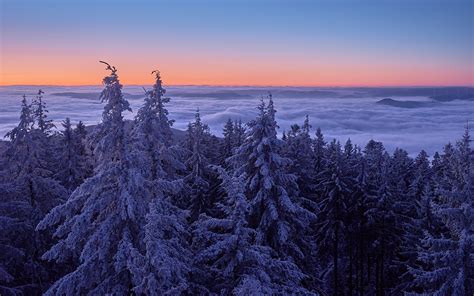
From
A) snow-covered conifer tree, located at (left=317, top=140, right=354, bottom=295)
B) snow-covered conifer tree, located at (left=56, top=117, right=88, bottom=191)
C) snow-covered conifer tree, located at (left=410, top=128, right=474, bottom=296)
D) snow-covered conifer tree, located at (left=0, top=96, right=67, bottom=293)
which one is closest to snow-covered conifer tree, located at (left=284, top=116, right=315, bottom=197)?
snow-covered conifer tree, located at (left=317, top=140, right=354, bottom=295)

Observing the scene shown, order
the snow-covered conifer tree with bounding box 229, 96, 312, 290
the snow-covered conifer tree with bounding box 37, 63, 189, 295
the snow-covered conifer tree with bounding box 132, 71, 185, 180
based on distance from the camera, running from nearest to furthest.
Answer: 1. the snow-covered conifer tree with bounding box 37, 63, 189, 295
2. the snow-covered conifer tree with bounding box 229, 96, 312, 290
3. the snow-covered conifer tree with bounding box 132, 71, 185, 180

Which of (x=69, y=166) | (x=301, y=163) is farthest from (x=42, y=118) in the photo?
(x=301, y=163)

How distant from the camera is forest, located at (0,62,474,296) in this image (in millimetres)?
11742

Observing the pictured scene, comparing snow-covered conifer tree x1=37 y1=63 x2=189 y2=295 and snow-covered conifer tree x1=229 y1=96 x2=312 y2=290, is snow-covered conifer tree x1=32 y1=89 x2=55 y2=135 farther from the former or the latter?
snow-covered conifer tree x1=37 y1=63 x2=189 y2=295

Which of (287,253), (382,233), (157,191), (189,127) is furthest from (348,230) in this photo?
(157,191)

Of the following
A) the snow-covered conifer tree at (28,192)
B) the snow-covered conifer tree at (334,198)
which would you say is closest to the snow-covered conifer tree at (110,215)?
the snow-covered conifer tree at (28,192)

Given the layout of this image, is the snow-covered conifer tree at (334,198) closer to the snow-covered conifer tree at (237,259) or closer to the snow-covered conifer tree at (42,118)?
the snow-covered conifer tree at (237,259)

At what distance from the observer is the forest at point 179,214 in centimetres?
1174

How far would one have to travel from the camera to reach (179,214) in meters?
13.9

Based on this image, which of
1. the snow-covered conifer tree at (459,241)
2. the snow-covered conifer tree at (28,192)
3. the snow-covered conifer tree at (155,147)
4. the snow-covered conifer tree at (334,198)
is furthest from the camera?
the snow-covered conifer tree at (334,198)

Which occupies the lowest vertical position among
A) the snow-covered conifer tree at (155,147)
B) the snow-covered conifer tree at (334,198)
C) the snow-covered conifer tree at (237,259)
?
the snow-covered conifer tree at (334,198)

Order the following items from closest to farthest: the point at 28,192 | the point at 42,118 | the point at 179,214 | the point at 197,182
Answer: the point at 179,214 → the point at 28,192 → the point at 197,182 → the point at 42,118

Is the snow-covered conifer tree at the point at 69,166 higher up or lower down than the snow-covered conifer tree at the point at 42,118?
lower down

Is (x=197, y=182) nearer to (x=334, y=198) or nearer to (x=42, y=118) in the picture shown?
(x=334, y=198)
